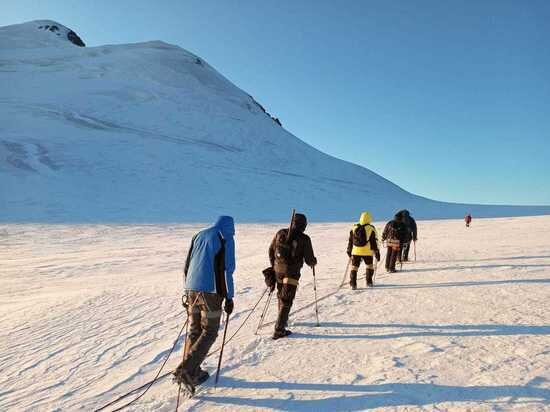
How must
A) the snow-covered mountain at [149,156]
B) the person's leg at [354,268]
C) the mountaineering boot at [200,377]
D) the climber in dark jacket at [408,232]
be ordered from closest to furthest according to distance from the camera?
the mountaineering boot at [200,377], the person's leg at [354,268], the climber in dark jacket at [408,232], the snow-covered mountain at [149,156]

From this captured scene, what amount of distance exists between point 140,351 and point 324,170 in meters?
57.4

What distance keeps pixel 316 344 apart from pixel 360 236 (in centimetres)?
373

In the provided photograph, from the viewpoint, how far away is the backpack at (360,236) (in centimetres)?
856

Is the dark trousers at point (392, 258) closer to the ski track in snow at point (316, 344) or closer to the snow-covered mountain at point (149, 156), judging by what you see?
the ski track in snow at point (316, 344)

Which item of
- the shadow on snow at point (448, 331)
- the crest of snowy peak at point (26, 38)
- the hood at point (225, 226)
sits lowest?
the shadow on snow at point (448, 331)

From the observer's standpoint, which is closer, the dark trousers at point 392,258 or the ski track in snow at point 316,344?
the ski track in snow at point 316,344

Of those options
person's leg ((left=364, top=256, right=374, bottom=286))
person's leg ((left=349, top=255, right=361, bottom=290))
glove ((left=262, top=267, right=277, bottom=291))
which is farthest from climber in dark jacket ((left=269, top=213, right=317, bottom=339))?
person's leg ((left=364, top=256, right=374, bottom=286))

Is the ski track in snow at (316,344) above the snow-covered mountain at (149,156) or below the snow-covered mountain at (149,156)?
below

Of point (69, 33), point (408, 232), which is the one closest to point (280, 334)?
point (408, 232)

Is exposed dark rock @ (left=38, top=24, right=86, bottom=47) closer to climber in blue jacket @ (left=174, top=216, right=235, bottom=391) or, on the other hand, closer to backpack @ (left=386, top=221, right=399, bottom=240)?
backpack @ (left=386, top=221, right=399, bottom=240)

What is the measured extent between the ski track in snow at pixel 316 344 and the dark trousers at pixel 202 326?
358 millimetres

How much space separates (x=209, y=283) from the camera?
422cm

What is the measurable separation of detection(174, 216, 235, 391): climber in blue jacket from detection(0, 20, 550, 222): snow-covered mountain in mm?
24329

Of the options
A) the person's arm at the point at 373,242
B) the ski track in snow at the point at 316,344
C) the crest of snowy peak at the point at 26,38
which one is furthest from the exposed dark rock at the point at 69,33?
the person's arm at the point at 373,242
